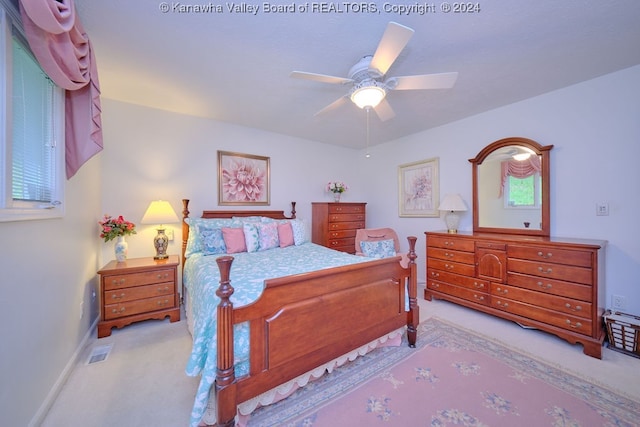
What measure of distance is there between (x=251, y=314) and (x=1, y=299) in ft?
3.64

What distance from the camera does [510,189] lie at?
9.55 feet

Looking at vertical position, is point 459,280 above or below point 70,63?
below

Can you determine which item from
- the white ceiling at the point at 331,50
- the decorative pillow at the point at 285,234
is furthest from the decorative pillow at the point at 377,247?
the white ceiling at the point at 331,50

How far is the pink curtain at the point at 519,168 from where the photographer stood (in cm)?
273

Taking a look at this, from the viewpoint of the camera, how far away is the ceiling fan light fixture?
1.83 m

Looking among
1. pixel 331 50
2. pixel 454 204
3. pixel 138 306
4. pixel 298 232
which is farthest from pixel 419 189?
pixel 138 306

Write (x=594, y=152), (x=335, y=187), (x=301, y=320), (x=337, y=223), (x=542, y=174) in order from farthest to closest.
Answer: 1. (x=335, y=187)
2. (x=337, y=223)
3. (x=542, y=174)
4. (x=594, y=152)
5. (x=301, y=320)

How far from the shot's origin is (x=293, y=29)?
1.67 metres

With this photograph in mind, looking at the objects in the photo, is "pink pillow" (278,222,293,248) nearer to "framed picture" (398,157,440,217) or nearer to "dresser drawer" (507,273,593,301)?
"framed picture" (398,157,440,217)

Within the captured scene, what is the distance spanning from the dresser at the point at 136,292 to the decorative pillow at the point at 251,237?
781 millimetres

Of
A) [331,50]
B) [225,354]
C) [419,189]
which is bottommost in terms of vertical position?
[225,354]

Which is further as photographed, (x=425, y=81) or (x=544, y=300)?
(x=544, y=300)

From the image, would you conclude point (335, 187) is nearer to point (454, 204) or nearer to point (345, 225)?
point (345, 225)

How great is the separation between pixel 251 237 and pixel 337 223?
1.65m
